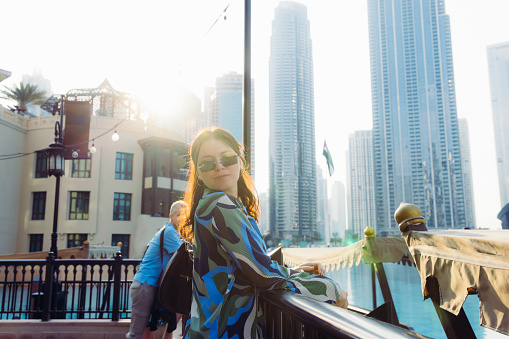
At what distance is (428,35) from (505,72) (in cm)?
5940

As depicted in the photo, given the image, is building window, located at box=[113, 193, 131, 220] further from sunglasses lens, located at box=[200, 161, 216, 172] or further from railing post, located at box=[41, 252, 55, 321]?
sunglasses lens, located at box=[200, 161, 216, 172]

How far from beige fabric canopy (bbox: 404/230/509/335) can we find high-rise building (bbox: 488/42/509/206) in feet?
503

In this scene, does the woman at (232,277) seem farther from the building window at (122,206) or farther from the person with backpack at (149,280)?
the building window at (122,206)

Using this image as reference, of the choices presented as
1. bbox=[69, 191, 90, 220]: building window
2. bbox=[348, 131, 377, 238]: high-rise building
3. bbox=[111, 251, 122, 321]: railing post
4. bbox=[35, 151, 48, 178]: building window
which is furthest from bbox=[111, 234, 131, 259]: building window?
bbox=[348, 131, 377, 238]: high-rise building

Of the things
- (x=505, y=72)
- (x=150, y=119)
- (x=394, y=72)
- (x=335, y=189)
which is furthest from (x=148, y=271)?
(x=505, y=72)

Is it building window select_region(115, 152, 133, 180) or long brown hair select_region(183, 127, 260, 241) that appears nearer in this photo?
long brown hair select_region(183, 127, 260, 241)

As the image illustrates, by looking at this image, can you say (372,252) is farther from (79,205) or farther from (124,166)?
(124,166)

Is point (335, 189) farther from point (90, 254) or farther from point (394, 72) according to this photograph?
point (90, 254)

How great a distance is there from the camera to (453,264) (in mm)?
1606

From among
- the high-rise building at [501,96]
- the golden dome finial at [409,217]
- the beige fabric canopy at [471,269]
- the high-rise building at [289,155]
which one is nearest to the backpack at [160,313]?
the golden dome finial at [409,217]

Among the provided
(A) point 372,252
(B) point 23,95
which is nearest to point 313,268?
(A) point 372,252

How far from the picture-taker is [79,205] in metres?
27.7

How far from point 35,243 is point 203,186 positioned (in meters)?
31.1

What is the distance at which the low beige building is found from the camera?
2705cm
